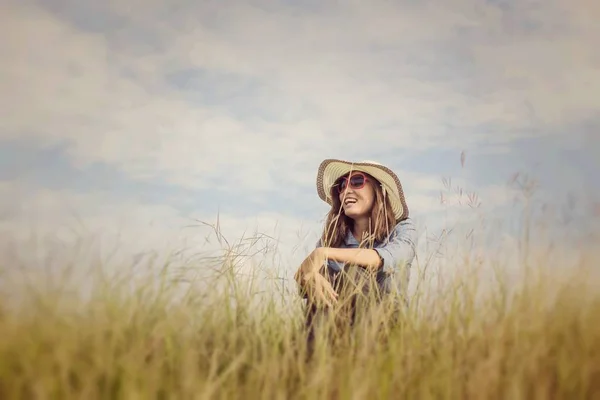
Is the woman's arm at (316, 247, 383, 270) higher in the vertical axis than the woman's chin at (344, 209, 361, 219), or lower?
lower

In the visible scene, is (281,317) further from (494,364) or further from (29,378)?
(29,378)

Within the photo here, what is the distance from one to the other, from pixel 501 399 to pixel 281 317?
0.86 meters

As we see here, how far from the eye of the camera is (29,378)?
155 cm

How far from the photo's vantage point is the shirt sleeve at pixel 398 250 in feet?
8.50

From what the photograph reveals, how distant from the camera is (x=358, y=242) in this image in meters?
3.10

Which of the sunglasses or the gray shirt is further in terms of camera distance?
the sunglasses

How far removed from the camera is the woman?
2.47 meters

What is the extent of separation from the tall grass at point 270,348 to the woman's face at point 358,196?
0.87 metres

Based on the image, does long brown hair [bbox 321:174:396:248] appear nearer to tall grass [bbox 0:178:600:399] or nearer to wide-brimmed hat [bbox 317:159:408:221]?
wide-brimmed hat [bbox 317:159:408:221]

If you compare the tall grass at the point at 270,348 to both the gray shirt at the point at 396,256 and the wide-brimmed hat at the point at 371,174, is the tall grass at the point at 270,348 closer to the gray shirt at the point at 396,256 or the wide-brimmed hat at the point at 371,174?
the gray shirt at the point at 396,256

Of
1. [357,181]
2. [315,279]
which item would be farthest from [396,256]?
[357,181]

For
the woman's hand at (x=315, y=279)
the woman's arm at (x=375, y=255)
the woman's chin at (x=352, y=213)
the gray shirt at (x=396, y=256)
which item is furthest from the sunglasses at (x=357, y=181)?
the woman's hand at (x=315, y=279)

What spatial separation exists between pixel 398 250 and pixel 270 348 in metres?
0.84

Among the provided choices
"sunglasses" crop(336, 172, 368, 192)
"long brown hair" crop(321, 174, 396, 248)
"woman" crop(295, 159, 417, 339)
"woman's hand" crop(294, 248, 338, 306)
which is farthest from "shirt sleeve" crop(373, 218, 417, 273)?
"sunglasses" crop(336, 172, 368, 192)
